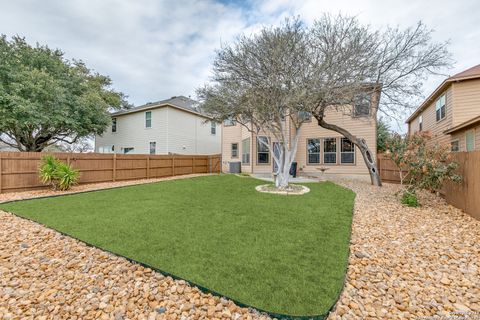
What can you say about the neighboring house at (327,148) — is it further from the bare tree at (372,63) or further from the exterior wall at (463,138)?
the exterior wall at (463,138)

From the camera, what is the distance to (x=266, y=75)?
8.34 meters

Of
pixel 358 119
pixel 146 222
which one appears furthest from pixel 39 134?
pixel 358 119

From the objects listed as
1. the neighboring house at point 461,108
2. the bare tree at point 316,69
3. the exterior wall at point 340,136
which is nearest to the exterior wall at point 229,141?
the exterior wall at point 340,136

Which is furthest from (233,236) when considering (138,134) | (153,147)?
(138,134)

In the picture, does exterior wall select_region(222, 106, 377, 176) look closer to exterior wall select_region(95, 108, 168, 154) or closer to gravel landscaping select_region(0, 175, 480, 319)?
exterior wall select_region(95, 108, 168, 154)

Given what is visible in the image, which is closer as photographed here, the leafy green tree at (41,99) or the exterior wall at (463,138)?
the exterior wall at (463,138)

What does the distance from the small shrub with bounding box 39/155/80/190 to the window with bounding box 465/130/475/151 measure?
684 inches

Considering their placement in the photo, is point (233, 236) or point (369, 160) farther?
point (369, 160)

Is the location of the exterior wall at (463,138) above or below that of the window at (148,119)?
below

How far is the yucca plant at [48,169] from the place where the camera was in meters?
9.17

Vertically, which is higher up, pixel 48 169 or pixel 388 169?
pixel 48 169

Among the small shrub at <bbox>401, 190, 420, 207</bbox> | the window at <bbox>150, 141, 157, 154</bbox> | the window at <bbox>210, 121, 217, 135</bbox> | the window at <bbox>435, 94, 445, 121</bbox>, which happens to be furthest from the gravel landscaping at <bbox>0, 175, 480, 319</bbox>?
the window at <bbox>210, 121, 217, 135</bbox>

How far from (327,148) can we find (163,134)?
12416 mm

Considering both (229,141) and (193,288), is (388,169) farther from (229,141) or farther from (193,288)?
(193,288)
